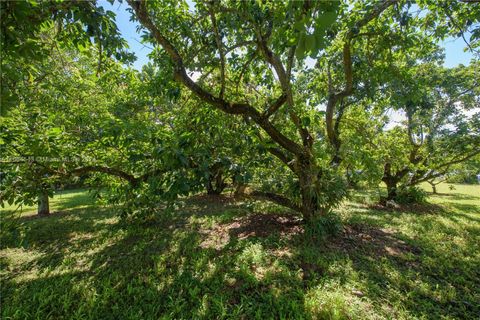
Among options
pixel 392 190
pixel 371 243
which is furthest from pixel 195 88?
pixel 392 190

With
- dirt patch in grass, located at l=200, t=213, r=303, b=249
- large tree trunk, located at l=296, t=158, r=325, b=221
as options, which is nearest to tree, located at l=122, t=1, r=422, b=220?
large tree trunk, located at l=296, t=158, r=325, b=221

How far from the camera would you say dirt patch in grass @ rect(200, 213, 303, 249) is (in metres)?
4.49

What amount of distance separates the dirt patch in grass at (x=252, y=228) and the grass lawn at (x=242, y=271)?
23mm

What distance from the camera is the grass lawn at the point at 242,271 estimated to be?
2.56 metres

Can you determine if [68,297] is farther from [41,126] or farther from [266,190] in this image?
[266,190]

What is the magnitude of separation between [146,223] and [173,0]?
4519 mm

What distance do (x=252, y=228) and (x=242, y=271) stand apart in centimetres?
176

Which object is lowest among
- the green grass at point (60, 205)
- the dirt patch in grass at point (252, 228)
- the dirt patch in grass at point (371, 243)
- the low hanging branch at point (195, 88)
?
the dirt patch in grass at point (371, 243)

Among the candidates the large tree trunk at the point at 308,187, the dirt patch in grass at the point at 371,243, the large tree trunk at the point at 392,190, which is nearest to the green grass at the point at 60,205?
the large tree trunk at the point at 308,187

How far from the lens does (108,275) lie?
10.9 feet

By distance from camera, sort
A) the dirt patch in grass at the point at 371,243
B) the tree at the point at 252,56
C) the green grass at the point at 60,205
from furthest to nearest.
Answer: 1. the green grass at the point at 60,205
2. the dirt patch in grass at the point at 371,243
3. the tree at the point at 252,56

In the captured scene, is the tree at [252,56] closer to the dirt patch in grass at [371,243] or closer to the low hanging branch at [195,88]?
the low hanging branch at [195,88]

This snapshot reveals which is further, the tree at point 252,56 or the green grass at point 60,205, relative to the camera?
the green grass at point 60,205

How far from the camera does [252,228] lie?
16.3ft
